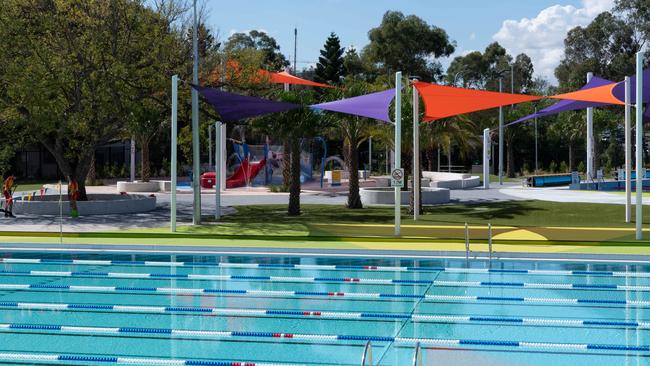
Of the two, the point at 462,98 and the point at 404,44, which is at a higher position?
the point at 404,44

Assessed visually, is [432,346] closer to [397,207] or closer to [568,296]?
[568,296]

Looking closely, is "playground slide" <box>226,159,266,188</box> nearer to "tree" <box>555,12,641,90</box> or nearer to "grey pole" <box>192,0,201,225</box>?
"grey pole" <box>192,0,201,225</box>

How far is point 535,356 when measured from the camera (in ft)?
27.8

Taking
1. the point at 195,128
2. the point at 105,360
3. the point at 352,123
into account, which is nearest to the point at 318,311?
the point at 105,360

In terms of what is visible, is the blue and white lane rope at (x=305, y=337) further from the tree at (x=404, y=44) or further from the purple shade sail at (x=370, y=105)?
the tree at (x=404, y=44)

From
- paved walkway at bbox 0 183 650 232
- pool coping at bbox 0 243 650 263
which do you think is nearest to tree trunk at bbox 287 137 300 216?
paved walkway at bbox 0 183 650 232

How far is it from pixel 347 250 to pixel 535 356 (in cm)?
824

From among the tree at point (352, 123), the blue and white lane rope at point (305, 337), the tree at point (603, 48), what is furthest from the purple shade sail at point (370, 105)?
the tree at point (603, 48)

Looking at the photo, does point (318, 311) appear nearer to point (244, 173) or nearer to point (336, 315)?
point (336, 315)

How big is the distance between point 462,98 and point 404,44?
50.0 meters

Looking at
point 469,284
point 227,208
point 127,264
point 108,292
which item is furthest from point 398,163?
point 227,208

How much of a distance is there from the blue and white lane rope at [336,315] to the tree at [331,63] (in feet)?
180

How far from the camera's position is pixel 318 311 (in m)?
11.0

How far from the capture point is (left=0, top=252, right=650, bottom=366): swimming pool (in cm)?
859
